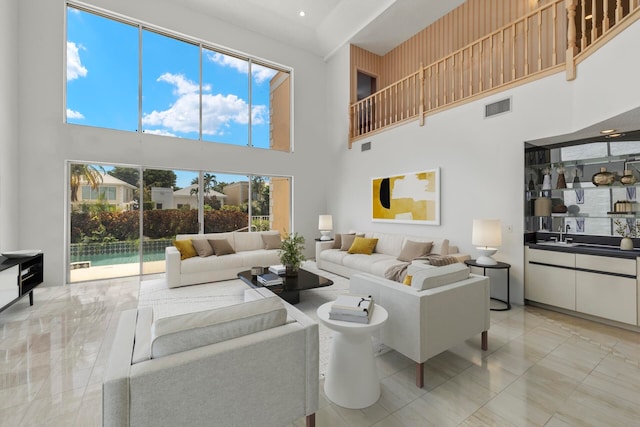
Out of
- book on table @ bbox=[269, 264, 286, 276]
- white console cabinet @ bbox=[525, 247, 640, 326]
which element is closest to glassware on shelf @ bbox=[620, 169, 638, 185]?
white console cabinet @ bbox=[525, 247, 640, 326]

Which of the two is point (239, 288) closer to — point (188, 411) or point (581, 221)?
point (188, 411)

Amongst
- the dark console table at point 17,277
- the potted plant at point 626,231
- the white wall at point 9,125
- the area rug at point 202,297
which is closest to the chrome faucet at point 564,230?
the potted plant at point 626,231

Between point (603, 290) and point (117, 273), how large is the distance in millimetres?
7517

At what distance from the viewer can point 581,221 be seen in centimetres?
384

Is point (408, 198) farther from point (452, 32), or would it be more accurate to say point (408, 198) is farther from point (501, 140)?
point (452, 32)

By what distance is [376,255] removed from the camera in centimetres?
541

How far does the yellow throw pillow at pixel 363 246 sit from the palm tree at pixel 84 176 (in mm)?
4984

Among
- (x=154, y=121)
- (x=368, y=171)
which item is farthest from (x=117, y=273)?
(x=368, y=171)

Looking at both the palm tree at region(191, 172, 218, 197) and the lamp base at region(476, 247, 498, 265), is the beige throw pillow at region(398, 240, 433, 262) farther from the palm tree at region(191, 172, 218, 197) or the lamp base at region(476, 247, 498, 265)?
the palm tree at region(191, 172, 218, 197)

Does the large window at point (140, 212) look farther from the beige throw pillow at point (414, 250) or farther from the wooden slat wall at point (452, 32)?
the wooden slat wall at point (452, 32)

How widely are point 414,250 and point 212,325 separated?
3.98 meters

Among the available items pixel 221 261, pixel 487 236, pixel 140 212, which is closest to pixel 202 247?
pixel 221 261

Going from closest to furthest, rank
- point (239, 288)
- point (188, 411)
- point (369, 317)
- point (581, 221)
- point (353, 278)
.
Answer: point (188, 411), point (369, 317), point (353, 278), point (581, 221), point (239, 288)

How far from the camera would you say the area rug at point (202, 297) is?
378 cm
